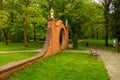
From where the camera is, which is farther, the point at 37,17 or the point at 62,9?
the point at 62,9

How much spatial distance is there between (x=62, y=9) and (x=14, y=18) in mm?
9255

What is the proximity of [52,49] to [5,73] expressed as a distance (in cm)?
1242

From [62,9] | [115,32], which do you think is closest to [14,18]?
[62,9]

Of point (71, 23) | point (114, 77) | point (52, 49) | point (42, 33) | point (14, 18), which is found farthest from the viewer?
point (71, 23)

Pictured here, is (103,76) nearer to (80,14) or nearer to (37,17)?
(37,17)

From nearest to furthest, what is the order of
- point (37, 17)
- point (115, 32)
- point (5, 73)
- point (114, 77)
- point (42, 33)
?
1. point (5, 73)
2. point (114, 77)
3. point (115, 32)
4. point (37, 17)
5. point (42, 33)

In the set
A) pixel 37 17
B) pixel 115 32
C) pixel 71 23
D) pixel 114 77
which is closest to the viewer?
pixel 114 77

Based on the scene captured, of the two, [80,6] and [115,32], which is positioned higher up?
[80,6]

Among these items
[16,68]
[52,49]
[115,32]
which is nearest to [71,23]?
[115,32]

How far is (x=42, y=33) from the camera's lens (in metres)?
43.8

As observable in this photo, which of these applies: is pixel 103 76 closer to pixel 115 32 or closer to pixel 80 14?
pixel 115 32

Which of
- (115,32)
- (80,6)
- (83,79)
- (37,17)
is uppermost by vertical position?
(80,6)

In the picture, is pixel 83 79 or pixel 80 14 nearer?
pixel 83 79

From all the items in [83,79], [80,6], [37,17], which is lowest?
[83,79]
